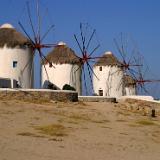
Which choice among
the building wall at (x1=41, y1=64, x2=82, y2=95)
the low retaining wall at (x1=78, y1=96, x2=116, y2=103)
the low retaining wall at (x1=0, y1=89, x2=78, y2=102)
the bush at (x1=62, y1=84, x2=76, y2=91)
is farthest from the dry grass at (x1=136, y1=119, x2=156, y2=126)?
the building wall at (x1=41, y1=64, x2=82, y2=95)

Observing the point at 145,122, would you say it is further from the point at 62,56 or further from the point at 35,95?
the point at 62,56

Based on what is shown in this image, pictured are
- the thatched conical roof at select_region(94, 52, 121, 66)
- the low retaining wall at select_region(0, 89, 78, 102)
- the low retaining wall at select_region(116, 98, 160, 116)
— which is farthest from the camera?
the thatched conical roof at select_region(94, 52, 121, 66)

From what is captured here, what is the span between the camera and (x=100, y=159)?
48.3 ft

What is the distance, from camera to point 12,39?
34875 mm

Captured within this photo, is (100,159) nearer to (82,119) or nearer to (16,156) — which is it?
(16,156)

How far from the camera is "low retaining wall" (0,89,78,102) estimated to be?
28.8 metres

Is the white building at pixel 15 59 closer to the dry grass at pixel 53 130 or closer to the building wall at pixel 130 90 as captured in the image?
the dry grass at pixel 53 130

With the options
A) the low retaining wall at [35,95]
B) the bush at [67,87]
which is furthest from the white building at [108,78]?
the low retaining wall at [35,95]

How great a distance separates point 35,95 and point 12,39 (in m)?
6.67

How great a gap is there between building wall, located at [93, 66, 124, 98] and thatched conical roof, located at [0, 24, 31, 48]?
44.9ft

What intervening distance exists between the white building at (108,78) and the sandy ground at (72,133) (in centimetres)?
1687

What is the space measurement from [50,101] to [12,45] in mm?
6523

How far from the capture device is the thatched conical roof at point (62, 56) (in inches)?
1653

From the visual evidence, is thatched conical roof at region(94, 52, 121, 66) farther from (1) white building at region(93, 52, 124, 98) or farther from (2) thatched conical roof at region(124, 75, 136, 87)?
(2) thatched conical roof at region(124, 75, 136, 87)
